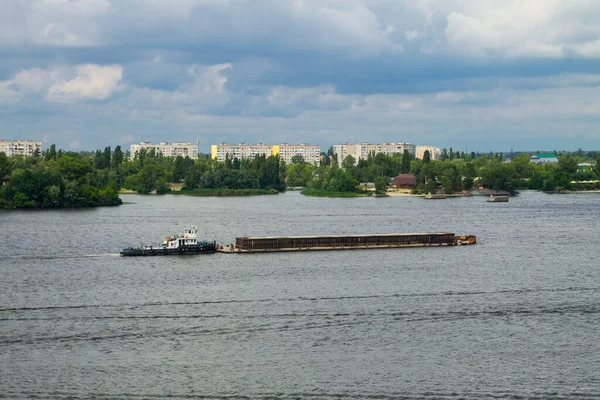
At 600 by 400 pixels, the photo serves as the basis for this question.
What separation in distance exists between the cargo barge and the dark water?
7.58ft

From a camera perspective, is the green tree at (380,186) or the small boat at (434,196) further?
the green tree at (380,186)

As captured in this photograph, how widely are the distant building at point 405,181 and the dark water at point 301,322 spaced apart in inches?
4286

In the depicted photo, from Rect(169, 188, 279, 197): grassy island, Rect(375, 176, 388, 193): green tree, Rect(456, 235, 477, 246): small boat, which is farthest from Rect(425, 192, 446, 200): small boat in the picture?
Rect(456, 235, 477, 246): small boat

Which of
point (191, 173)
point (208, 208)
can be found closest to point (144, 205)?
point (208, 208)

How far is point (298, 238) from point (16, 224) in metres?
37.2

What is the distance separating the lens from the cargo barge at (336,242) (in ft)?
219

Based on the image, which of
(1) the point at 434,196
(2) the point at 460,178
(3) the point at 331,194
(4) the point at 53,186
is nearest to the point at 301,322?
(4) the point at 53,186

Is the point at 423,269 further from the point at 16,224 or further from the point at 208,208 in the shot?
the point at 208,208

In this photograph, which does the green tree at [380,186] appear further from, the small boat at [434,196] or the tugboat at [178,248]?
the tugboat at [178,248]

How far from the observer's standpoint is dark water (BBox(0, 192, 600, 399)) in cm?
3128

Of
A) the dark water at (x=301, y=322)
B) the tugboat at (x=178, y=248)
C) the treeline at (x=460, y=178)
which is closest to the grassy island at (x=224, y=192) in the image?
the treeline at (x=460, y=178)

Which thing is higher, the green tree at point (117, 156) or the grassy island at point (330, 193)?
the green tree at point (117, 156)

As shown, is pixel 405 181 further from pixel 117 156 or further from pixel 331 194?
pixel 117 156

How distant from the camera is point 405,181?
182 m
